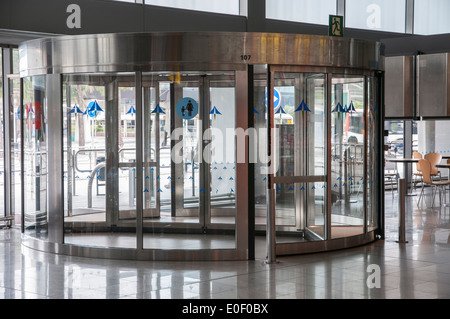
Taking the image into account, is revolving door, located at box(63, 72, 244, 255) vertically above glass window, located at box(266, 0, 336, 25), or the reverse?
glass window, located at box(266, 0, 336, 25)

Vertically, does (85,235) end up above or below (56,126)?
below

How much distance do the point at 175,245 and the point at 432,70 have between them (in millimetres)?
5373

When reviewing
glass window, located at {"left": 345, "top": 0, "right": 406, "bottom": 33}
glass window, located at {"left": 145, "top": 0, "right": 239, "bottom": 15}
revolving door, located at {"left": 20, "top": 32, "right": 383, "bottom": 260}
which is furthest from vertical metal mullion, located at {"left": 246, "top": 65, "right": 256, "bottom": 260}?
glass window, located at {"left": 345, "top": 0, "right": 406, "bottom": 33}

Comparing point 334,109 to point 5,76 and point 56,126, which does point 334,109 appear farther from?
point 5,76

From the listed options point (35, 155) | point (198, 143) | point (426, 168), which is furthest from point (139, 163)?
point (426, 168)

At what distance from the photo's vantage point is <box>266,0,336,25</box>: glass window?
1347 cm

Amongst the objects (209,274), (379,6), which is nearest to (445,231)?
(209,274)

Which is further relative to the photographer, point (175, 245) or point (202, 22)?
point (202, 22)

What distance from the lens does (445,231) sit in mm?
10008

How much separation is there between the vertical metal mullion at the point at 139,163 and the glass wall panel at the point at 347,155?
2.32 meters

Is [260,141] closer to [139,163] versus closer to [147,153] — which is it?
[147,153]

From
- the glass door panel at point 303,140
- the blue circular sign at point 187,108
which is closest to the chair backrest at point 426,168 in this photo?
the glass door panel at point 303,140

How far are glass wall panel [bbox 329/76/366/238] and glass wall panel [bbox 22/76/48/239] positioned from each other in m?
3.57

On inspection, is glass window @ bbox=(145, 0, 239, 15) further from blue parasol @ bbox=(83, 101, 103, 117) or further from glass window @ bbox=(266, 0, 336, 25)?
blue parasol @ bbox=(83, 101, 103, 117)
